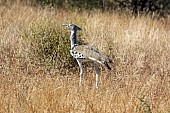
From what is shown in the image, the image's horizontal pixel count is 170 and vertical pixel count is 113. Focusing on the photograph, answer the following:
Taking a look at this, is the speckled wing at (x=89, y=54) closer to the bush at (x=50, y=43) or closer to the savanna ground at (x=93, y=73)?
the savanna ground at (x=93, y=73)

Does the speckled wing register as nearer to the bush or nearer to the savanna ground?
the savanna ground

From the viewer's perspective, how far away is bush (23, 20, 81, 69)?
7.67m

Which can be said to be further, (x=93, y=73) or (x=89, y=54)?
(x=93, y=73)

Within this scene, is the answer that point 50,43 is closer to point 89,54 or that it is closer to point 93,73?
point 93,73

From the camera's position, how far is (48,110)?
4824mm

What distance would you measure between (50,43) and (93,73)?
116cm

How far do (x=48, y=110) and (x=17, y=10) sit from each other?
756cm

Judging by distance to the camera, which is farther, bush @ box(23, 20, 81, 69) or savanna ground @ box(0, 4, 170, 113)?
bush @ box(23, 20, 81, 69)

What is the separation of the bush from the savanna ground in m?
0.13

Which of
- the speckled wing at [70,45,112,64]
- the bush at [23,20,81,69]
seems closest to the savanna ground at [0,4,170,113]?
the bush at [23,20,81,69]

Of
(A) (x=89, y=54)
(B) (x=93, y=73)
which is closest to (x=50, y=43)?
(B) (x=93, y=73)

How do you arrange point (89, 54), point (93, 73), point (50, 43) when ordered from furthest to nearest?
point (50, 43), point (93, 73), point (89, 54)

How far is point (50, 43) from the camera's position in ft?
26.1

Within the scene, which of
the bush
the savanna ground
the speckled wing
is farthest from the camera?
the bush
